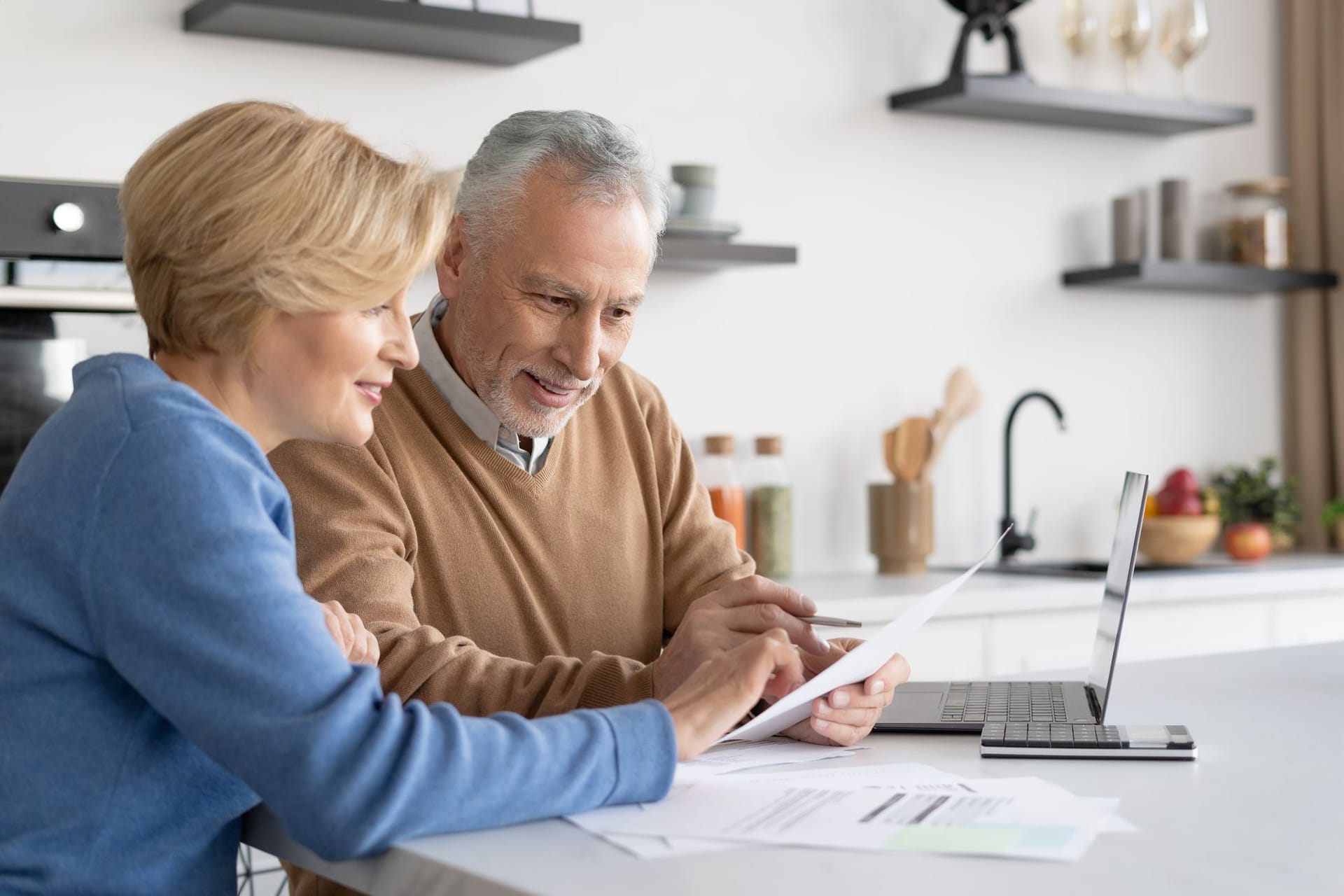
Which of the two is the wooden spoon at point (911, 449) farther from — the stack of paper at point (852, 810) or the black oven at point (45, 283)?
the stack of paper at point (852, 810)

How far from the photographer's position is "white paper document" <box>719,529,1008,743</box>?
49.6 inches

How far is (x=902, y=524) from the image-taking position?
11.5ft

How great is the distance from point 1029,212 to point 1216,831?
3113 mm

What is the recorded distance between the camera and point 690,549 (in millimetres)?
2020

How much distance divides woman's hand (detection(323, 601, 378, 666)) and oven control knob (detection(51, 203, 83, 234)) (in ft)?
4.32

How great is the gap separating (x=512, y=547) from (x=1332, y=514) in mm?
3034

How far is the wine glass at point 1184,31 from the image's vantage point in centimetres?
389

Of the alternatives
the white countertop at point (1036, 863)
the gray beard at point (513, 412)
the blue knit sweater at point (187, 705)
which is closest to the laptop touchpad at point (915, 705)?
the white countertop at point (1036, 863)

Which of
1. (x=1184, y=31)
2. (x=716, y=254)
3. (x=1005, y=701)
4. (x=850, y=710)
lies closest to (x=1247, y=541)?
(x=1184, y=31)

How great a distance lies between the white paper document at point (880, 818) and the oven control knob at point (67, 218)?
1.67 meters

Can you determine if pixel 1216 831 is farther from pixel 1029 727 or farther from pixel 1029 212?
pixel 1029 212

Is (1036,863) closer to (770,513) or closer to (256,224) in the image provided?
(256,224)

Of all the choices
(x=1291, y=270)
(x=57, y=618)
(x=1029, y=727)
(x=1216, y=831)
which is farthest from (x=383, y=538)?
(x=1291, y=270)

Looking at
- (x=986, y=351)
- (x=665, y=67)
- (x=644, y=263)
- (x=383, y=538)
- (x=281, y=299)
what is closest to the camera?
(x=281, y=299)
